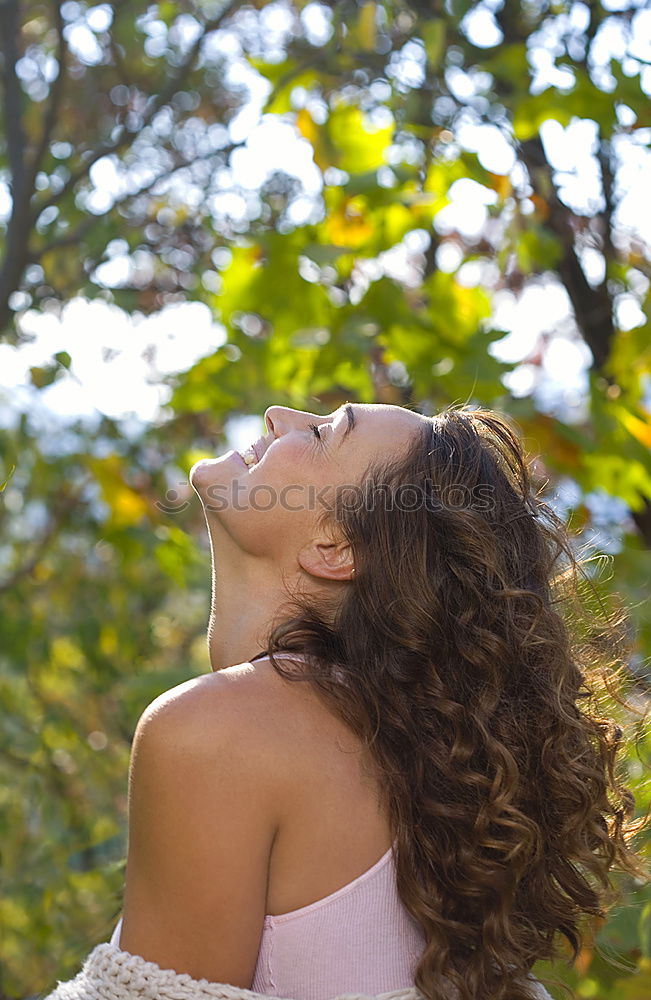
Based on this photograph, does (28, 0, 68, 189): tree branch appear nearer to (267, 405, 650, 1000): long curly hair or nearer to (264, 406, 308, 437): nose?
(264, 406, 308, 437): nose

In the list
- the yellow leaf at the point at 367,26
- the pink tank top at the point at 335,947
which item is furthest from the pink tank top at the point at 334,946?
the yellow leaf at the point at 367,26

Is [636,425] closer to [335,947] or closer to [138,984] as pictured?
[335,947]

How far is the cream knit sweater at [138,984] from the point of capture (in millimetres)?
1297

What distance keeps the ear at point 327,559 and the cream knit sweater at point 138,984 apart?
606mm

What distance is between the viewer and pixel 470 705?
1549 mm

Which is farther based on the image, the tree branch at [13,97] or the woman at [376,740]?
the tree branch at [13,97]

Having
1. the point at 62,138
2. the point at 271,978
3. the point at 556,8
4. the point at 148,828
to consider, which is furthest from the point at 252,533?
the point at 62,138

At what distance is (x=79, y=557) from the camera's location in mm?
5090

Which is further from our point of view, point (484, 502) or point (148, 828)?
point (484, 502)

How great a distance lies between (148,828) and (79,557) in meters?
3.88

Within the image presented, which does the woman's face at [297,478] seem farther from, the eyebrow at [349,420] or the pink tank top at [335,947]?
the pink tank top at [335,947]

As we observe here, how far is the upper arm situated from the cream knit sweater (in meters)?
0.02

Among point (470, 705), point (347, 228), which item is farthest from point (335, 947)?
point (347, 228)

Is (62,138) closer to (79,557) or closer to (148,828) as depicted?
(79,557)
